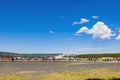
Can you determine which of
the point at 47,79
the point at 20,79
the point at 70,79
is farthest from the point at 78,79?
the point at 20,79

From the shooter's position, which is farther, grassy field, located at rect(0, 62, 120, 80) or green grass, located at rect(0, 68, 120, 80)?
grassy field, located at rect(0, 62, 120, 80)

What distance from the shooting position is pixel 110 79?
3362cm

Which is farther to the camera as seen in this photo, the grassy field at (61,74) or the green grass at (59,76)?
the grassy field at (61,74)

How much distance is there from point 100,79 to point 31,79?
700 cm

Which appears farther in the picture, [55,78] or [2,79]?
[55,78]

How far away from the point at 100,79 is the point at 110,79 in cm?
102

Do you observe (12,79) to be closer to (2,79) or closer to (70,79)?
(2,79)

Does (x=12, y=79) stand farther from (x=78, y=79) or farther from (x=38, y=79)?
(x=78, y=79)

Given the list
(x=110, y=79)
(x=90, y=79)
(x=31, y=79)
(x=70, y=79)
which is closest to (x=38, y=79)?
(x=31, y=79)

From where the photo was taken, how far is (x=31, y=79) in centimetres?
3247

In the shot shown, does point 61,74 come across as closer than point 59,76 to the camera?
No

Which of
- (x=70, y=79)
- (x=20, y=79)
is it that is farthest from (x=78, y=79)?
(x=20, y=79)

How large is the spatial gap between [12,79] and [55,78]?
4.57 m

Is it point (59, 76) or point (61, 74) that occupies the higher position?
point (61, 74)
